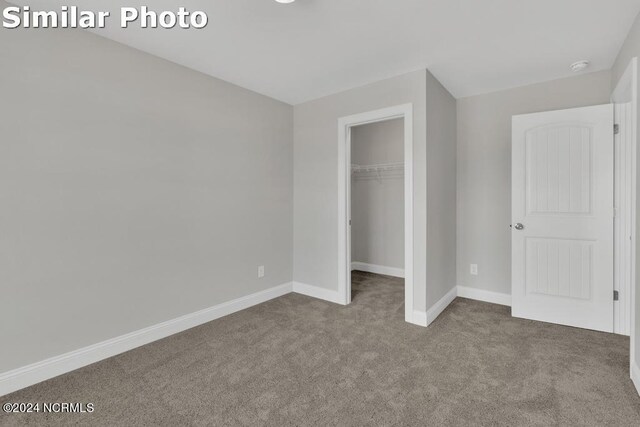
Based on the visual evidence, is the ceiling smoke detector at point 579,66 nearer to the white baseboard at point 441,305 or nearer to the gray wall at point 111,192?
the white baseboard at point 441,305

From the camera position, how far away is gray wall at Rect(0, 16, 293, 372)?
201 centimetres

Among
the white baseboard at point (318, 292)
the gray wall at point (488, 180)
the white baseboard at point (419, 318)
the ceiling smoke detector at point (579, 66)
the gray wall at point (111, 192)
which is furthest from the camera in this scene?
the white baseboard at point (318, 292)

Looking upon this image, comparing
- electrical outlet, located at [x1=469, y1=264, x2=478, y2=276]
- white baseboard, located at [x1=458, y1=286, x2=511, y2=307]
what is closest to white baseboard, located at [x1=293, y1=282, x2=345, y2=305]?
white baseboard, located at [x1=458, y1=286, x2=511, y2=307]

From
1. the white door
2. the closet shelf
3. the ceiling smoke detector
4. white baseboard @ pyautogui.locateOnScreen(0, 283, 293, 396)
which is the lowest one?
white baseboard @ pyautogui.locateOnScreen(0, 283, 293, 396)

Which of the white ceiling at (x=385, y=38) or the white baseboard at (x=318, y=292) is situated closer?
the white ceiling at (x=385, y=38)

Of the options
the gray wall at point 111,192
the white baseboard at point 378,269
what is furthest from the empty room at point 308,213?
the white baseboard at point 378,269

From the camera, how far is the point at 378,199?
5.03 m

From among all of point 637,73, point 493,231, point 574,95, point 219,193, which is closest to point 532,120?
point 574,95

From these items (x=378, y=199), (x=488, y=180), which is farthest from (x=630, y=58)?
(x=378, y=199)

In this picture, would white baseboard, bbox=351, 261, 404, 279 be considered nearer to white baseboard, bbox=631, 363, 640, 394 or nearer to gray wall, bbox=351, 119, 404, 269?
gray wall, bbox=351, 119, 404, 269

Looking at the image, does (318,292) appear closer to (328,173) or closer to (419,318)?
(419,318)

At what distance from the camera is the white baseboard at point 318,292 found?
3610 mm

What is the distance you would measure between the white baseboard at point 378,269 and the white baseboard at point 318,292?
157cm

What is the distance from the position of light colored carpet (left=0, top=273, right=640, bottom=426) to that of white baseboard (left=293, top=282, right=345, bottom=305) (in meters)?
0.56
